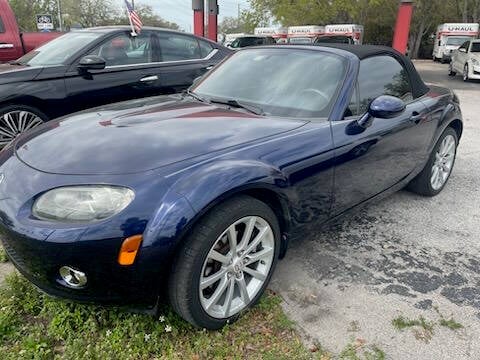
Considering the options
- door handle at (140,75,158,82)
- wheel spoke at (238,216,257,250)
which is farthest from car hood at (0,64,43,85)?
wheel spoke at (238,216,257,250)

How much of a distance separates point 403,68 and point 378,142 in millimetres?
1037

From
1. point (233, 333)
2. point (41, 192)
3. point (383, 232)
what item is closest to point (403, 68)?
point (383, 232)

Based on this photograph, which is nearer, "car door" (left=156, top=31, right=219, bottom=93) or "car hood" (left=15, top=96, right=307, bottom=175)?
"car hood" (left=15, top=96, right=307, bottom=175)

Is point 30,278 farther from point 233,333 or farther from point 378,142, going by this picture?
point 378,142

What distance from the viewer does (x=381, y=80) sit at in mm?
3432

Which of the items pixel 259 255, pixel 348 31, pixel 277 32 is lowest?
pixel 277 32

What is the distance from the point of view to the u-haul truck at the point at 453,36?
96.7 feet

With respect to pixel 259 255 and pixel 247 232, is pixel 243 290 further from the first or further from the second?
pixel 247 232

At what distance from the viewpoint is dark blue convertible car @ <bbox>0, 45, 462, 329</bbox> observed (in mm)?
1929

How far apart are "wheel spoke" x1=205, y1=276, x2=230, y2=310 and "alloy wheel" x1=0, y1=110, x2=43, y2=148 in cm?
348

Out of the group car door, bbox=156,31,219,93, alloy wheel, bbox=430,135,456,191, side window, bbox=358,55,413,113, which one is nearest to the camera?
side window, bbox=358,55,413,113

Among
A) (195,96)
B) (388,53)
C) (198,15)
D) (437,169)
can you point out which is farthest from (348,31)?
(195,96)

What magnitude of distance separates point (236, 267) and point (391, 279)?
1165 millimetres

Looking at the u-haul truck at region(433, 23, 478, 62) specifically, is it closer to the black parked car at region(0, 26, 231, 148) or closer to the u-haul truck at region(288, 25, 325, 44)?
the u-haul truck at region(288, 25, 325, 44)
